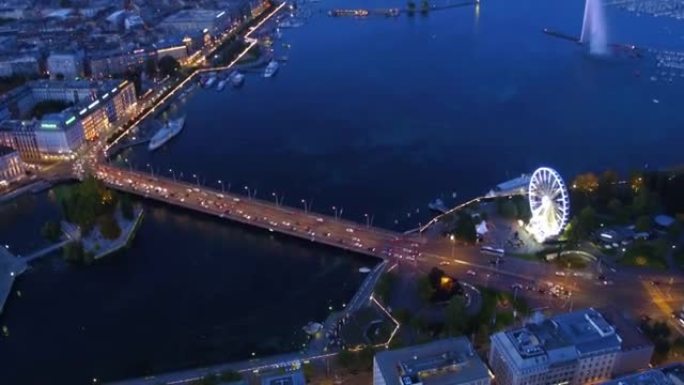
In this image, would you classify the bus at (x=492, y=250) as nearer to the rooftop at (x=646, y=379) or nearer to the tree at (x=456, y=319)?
the tree at (x=456, y=319)

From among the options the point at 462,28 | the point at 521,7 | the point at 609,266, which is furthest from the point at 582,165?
the point at 521,7

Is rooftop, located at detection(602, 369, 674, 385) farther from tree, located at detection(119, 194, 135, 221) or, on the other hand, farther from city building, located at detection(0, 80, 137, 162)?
city building, located at detection(0, 80, 137, 162)

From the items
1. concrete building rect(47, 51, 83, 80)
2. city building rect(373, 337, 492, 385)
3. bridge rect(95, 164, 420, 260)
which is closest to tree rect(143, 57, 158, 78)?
concrete building rect(47, 51, 83, 80)

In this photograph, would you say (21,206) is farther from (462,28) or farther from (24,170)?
(462,28)

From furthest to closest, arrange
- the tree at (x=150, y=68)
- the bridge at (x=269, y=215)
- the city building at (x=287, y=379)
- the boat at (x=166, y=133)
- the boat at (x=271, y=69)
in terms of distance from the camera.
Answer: the boat at (x=271, y=69)
the tree at (x=150, y=68)
the boat at (x=166, y=133)
the bridge at (x=269, y=215)
the city building at (x=287, y=379)

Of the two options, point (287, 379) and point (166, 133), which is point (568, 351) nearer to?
point (287, 379)

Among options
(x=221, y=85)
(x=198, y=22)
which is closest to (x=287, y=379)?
(x=221, y=85)

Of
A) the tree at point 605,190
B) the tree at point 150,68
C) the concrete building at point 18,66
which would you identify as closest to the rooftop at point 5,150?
the tree at point 150,68
